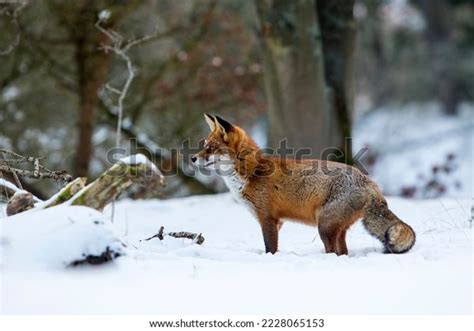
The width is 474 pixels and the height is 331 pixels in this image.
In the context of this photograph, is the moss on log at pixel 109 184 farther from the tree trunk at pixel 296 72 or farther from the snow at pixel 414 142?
the snow at pixel 414 142

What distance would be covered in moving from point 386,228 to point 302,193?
1022 millimetres

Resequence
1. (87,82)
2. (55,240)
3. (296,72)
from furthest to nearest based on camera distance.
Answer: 1. (87,82)
2. (296,72)
3. (55,240)

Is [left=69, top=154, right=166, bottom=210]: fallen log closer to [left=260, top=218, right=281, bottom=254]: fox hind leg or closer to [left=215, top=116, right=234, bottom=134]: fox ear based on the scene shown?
[left=215, top=116, right=234, bottom=134]: fox ear

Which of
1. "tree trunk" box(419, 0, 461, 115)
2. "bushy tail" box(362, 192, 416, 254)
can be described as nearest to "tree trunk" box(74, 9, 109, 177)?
"bushy tail" box(362, 192, 416, 254)

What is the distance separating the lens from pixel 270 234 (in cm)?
716

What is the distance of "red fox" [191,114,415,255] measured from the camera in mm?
6719

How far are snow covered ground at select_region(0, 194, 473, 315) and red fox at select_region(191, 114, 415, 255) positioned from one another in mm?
310

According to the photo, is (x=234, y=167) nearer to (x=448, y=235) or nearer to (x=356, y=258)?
(x=356, y=258)

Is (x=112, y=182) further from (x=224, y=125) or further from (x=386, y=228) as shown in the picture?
(x=386, y=228)

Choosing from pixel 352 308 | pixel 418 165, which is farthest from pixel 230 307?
pixel 418 165

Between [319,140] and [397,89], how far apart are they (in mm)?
21354

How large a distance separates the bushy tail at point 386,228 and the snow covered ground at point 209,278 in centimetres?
17

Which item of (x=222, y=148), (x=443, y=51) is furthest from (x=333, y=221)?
(x=443, y=51)

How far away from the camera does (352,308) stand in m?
4.79
